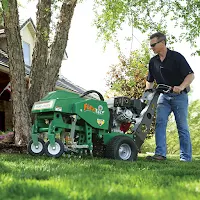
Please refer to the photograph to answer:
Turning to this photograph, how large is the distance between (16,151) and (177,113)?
8.14 feet

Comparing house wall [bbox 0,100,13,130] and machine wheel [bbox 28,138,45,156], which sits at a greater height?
house wall [bbox 0,100,13,130]

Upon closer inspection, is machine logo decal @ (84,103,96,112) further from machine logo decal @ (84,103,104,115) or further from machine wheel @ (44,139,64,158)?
machine wheel @ (44,139,64,158)

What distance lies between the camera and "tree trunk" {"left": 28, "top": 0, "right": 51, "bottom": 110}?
6785mm

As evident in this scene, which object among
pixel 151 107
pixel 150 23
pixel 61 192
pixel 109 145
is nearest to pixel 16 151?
pixel 109 145

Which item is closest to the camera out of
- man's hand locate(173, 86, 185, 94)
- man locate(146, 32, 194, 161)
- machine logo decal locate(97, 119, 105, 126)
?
machine logo decal locate(97, 119, 105, 126)

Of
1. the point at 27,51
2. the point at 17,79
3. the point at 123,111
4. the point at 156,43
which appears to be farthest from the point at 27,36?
the point at 123,111

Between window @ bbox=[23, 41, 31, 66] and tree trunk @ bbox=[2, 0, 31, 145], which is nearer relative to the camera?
tree trunk @ bbox=[2, 0, 31, 145]

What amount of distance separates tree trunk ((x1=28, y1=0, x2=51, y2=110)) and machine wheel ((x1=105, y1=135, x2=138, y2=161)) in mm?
2459

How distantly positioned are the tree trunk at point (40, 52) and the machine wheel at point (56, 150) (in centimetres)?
232

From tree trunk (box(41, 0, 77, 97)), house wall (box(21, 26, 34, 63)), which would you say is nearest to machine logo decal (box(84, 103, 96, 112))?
tree trunk (box(41, 0, 77, 97))

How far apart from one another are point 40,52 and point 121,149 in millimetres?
2942

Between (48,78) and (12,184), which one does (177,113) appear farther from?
(12,184)

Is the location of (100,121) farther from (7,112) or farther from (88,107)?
(7,112)

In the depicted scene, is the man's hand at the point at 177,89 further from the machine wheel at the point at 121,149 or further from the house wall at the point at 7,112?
the house wall at the point at 7,112
